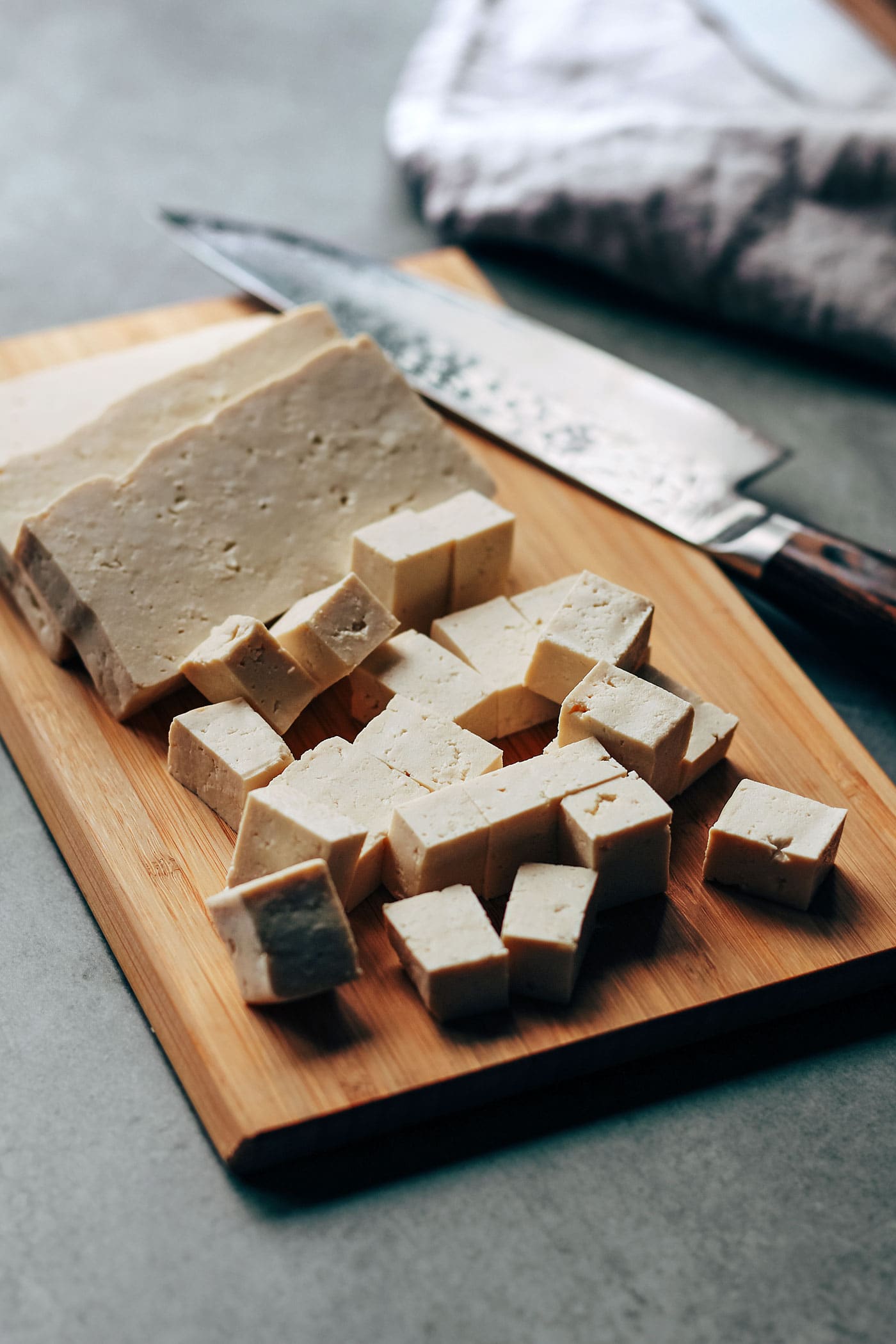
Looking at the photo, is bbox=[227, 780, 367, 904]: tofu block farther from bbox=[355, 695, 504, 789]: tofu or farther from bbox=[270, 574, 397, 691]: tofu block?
bbox=[270, 574, 397, 691]: tofu block

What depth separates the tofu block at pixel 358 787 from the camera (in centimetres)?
237

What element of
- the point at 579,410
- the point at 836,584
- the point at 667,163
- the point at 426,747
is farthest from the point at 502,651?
the point at 667,163

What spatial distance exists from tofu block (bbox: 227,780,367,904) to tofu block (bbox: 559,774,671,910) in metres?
0.39

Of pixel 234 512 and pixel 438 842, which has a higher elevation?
pixel 234 512

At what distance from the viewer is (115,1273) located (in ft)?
6.65

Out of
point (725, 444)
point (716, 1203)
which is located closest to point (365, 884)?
point (716, 1203)

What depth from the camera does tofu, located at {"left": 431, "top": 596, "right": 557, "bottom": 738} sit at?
267 cm

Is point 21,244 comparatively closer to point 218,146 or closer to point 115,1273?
point 218,146

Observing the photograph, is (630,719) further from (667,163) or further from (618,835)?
(667,163)

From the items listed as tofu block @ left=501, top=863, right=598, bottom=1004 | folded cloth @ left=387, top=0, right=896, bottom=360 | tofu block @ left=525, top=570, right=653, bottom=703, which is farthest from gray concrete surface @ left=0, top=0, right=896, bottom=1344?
folded cloth @ left=387, top=0, right=896, bottom=360

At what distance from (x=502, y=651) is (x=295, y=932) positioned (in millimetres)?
848

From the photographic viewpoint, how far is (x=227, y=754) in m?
2.45

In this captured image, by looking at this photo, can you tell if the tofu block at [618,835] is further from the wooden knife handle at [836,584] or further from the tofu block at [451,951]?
the wooden knife handle at [836,584]

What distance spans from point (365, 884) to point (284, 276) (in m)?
2.06
